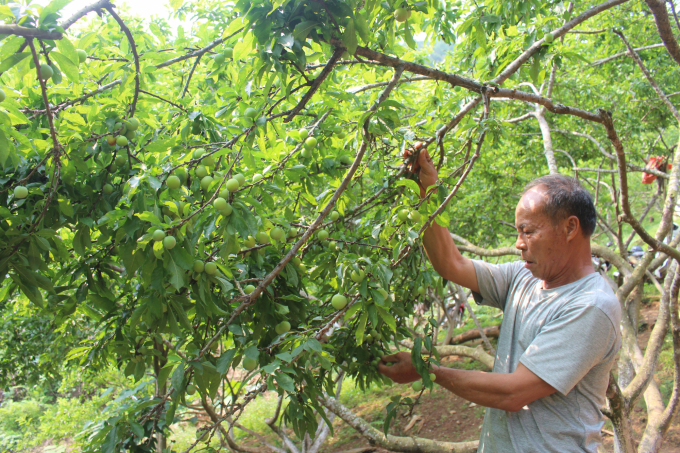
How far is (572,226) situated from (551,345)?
0.53 metres

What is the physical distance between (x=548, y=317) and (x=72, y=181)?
79.4 inches

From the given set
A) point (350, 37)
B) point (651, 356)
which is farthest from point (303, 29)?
point (651, 356)

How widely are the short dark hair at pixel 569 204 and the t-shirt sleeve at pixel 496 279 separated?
0.44 metres

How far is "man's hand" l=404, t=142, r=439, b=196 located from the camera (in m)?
2.10

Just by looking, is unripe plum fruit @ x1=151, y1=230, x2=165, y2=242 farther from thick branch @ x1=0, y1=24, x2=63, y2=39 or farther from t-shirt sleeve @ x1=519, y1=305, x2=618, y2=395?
t-shirt sleeve @ x1=519, y1=305, x2=618, y2=395

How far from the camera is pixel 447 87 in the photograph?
4.18 m

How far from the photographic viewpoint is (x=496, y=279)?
2129 mm

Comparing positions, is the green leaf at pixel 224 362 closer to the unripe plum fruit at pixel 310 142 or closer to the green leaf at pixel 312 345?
the green leaf at pixel 312 345

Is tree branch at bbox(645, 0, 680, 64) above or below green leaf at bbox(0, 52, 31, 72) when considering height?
above

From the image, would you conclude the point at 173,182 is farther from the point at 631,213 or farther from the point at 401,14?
the point at 631,213

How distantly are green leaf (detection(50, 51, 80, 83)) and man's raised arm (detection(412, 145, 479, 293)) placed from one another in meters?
1.50

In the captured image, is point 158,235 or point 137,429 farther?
point 137,429

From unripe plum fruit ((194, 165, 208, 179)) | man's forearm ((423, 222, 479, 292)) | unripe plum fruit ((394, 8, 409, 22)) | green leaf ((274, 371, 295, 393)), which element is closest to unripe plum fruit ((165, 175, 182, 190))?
unripe plum fruit ((194, 165, 208, 179))

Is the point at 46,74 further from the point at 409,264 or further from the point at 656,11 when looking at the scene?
the point at 656,11
